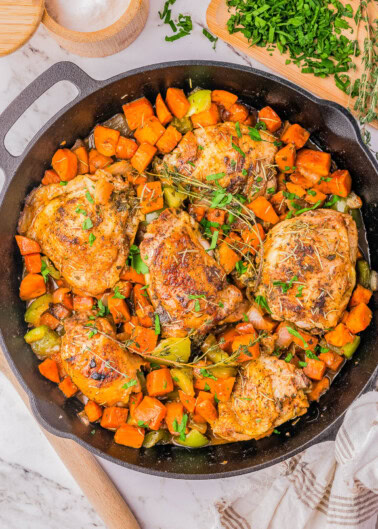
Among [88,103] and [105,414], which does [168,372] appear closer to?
[105,414]

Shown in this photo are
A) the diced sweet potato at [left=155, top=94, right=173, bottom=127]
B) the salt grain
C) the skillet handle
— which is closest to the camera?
the skillet handle

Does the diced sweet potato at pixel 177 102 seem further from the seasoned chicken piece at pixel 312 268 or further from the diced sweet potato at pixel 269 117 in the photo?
the seasoned chicken piece at pixel 312 268

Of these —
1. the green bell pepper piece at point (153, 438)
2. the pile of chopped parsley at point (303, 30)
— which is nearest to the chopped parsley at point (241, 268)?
the green bell pepper piece at point (153, 438)

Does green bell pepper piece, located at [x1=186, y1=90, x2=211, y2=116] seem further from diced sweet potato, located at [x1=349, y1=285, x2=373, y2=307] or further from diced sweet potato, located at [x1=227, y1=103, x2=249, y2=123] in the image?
diced sweet potato, located at [x1=349, y1=285, x2=373, y2=307]

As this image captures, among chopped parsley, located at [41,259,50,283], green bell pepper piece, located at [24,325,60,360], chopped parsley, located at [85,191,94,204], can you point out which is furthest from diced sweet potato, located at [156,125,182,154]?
green bell pepper piece, located at [24,325,60,360]

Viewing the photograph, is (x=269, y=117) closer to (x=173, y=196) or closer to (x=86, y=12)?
(x=173, y=196)

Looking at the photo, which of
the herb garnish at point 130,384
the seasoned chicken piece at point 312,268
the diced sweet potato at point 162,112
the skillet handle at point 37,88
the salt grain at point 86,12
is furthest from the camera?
the salt grain at point 86,12
